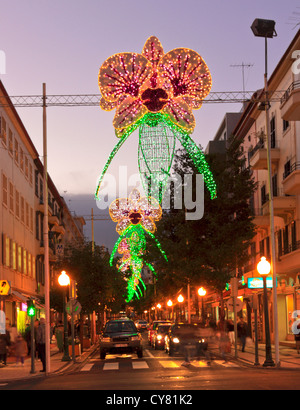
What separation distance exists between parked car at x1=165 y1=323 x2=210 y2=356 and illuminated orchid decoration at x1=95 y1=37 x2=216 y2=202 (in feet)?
28.2

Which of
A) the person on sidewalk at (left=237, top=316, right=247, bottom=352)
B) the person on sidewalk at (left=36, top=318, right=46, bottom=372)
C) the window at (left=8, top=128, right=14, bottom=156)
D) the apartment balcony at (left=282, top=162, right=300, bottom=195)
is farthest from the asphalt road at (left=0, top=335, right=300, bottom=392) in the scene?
the window at (left=8, top=128, right=14, bottom=156)

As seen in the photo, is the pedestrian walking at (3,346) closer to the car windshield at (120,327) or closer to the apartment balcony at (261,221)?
the car windshield at (120,327)

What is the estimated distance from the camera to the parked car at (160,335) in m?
40.8

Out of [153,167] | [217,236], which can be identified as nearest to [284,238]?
[217,236]

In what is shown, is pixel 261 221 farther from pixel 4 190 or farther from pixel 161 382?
pixel 161 382

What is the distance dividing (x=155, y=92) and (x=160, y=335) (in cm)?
2041

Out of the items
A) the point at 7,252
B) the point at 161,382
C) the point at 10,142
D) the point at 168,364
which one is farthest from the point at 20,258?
the point at 161,382

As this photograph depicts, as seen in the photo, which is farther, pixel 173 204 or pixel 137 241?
pixel 137 241

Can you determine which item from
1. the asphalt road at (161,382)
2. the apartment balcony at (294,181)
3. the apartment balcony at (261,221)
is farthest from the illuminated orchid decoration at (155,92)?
the apartment balcony at (261,221)

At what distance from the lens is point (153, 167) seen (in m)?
24.0

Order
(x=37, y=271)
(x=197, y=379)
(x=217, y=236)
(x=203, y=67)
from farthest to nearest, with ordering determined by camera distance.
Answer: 1. (x=37, y=271)
2. (x=217, y=236)
3. (x=203, y=67)
4. (x=197, y=379)

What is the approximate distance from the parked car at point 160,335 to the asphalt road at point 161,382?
14.1 meters
